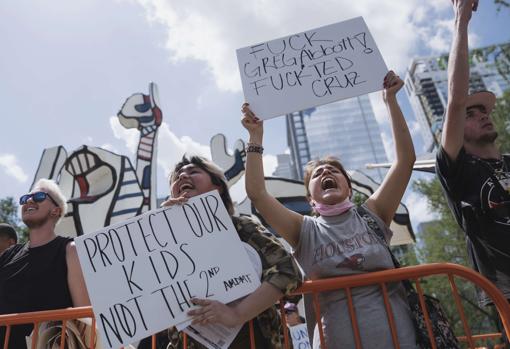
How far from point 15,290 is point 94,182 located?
8.64 meters

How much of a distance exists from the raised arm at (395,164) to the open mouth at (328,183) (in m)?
0.21

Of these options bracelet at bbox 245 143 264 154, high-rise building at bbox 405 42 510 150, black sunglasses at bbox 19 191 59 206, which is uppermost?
high-rise building at bbox 405 42 510 150

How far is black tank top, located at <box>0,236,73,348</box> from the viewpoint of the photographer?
2137 mm

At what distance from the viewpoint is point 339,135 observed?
4579 inches

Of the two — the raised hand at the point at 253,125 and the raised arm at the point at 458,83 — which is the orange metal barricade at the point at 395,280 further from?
the raised hand at the point at 253,125

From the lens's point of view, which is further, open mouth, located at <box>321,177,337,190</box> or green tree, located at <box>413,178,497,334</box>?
green tree, located at <box>413,178,497,334</box>

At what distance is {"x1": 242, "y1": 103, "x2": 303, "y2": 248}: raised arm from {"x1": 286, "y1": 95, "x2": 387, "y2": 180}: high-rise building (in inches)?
4194

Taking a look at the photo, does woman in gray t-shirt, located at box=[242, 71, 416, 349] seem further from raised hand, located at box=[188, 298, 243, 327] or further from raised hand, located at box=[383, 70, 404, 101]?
raised hand, located at box=[188, 298, 243, 327]

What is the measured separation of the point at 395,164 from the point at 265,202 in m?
0.77

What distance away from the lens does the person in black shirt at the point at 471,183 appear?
1.88 m

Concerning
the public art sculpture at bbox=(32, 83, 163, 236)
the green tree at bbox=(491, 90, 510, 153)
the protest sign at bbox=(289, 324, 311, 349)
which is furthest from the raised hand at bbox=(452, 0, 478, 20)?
the green tree at bbox=(491, 90, 510, 153)

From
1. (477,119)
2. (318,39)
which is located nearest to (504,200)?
(477,119)

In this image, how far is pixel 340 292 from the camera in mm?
1736

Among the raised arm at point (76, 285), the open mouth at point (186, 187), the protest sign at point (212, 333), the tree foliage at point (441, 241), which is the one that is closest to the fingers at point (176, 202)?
the open mouth at point (186, 187)
